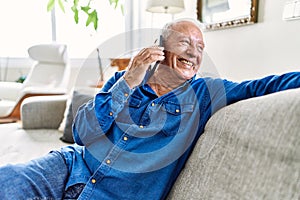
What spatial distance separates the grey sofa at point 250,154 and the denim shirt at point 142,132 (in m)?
0.06

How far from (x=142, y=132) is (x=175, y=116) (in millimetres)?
109

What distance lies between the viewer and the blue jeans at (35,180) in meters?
0.81

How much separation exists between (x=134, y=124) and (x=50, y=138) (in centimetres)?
108

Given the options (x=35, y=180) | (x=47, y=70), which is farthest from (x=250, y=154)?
(x=47, y=70)

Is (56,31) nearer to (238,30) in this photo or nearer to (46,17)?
(46,17)

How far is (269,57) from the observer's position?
1.39 metres

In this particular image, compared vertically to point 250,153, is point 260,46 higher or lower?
higher

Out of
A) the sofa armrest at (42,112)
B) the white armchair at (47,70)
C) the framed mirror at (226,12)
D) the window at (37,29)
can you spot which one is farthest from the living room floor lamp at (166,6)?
the window at (37,29)

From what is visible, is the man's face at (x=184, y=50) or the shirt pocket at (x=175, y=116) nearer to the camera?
the shirt pocket at (x=175, y=116)

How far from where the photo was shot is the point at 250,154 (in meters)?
0.61

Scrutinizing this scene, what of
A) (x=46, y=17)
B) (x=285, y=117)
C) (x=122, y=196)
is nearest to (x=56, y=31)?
(x=46, y=17)

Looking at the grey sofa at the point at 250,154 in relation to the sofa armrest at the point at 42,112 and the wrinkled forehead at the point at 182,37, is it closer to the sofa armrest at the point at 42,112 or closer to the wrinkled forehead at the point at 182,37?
the wrinkled forehead at the point at 182,37

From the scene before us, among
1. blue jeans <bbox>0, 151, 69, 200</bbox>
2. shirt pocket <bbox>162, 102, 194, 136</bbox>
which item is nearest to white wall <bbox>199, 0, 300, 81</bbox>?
shirt pocket <bbox>162, 102, 194, 136</bbox>

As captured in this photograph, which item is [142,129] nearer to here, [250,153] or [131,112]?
[131,112]
